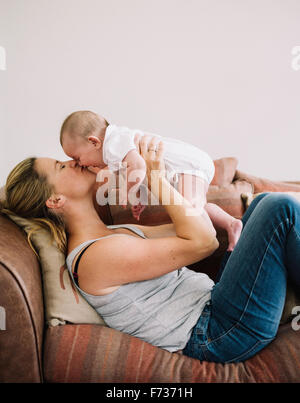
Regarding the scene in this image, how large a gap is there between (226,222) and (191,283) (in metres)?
0.41

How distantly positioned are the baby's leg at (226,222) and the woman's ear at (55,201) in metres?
0.67

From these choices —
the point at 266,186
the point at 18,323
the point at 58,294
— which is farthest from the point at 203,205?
the point at 18,323

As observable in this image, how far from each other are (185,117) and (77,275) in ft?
4.62

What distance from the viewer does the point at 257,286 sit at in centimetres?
100

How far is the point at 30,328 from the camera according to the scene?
3.09 feet

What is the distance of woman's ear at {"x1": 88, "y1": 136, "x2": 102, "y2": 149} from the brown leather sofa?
50 centimetres

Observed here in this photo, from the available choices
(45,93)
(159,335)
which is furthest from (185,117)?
(159,335)

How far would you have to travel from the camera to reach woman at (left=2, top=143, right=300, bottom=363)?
997 mm

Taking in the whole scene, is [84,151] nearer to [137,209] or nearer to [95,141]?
[95,141]

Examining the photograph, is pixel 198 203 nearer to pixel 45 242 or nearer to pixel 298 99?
pixel 45 242

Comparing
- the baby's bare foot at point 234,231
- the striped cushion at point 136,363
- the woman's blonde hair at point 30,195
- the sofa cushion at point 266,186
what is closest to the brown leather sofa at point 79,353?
the striped cushion at point 136,363

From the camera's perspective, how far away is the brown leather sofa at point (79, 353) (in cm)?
93

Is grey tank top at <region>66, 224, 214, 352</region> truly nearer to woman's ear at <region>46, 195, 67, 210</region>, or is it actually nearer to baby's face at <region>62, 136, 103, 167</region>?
woman's ear at <region>46, 195, 67, 210</region>
